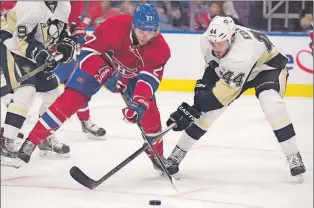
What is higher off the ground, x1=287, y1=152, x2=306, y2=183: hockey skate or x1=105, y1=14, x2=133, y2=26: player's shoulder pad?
x1=105, y1=14, x2=133, y2=26: player's shoulder pad

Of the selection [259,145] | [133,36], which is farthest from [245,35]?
[259,145]

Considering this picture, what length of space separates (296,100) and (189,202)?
122 inches

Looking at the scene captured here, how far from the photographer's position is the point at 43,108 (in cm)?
411

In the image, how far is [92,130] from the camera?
4.62m

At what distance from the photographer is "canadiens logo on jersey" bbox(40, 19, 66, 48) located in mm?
3939

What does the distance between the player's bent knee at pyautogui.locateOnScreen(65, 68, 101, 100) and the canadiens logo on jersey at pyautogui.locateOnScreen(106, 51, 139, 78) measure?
158 mm

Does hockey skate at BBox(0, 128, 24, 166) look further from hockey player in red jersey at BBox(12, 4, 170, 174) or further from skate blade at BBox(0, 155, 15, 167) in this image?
hockey player in red jersey at BBox(12, 4, 170, 174)

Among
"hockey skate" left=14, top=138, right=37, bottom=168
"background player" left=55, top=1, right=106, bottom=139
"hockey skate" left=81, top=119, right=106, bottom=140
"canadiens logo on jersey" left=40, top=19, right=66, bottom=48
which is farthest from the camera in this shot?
"hockey skate" left=81, top=119, right=106, bottom=140

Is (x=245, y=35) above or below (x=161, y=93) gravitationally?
above

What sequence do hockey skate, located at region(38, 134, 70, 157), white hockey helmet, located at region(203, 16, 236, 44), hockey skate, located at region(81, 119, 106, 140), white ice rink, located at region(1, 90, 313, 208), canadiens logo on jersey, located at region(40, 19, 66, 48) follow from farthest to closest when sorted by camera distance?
hockey skate, located at region(81, 119, 106, 140)
hockey skate, located at region(38, 134, 70, 157)
canadiens logo on jersey, located at region(40, 19, 66, 48)
white hockey helmet, located at region(203, 16, 236, 44)
white ice rink, located at region(1, 90, 313, 208)

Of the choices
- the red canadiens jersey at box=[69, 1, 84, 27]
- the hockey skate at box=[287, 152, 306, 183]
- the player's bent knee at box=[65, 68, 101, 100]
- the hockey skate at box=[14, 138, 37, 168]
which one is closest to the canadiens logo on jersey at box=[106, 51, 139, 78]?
the player's bent knee at box=[65, 68, 101, 100]

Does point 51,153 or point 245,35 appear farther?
point 51,153

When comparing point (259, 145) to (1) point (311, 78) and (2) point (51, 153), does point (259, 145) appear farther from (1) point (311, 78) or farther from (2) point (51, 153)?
(1) point (311, 78)

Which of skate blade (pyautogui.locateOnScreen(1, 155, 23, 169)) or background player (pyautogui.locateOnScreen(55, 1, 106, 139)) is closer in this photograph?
skate blade (pyautogui.locateOnScreen(1, 155, 23, 169))
